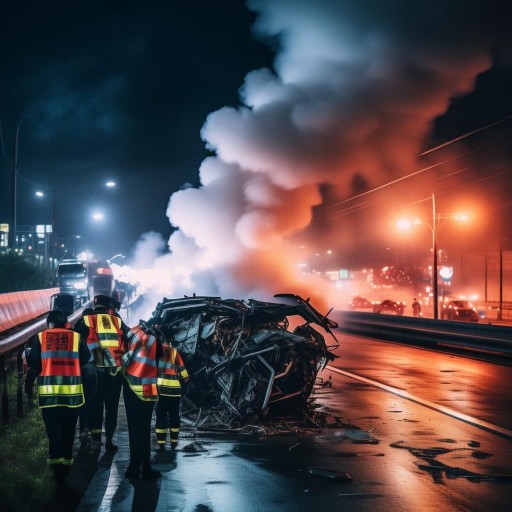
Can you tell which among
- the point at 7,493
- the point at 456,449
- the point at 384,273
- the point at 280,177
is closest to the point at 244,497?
the point at 7,493

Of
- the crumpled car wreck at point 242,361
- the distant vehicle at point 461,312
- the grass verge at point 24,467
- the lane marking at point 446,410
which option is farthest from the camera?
the distant vehicle at point 461,312

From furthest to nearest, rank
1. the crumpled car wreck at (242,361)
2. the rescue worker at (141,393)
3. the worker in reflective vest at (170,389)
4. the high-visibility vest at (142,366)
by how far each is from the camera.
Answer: the crumpled car wreck at (242,361)
the worker in reflective vest at (170,389)
the high-visibility vest at (142,366)
the rescue worker at (141,393)

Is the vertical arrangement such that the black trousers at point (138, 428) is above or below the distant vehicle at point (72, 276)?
below

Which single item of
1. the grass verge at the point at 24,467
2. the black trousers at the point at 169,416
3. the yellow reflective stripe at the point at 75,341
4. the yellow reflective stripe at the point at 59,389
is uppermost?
the yellow reflective stripe at the point at 75,341

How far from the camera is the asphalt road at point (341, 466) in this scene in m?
6.92

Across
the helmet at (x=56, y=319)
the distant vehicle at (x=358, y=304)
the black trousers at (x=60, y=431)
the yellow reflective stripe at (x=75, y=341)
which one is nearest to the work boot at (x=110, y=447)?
the black trousers at (x=60, y=431)

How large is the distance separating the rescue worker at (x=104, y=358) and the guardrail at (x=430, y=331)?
47.2ft

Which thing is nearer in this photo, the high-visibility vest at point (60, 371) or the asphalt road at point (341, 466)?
the asphalt road at point (341, 466)

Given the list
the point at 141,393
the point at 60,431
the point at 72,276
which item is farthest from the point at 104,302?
the point at 72,276

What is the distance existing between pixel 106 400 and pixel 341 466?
9.99ft

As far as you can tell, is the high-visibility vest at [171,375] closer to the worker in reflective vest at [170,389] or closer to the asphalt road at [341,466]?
the worker in reflective vest at [170,389]

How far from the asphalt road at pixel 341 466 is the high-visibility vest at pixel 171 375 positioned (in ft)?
2.34

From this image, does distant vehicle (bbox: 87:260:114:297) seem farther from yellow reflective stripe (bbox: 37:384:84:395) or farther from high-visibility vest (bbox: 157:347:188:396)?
yellow reflective stripe (bbox: 37:384:84:395)

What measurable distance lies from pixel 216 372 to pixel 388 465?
12.0 ft
